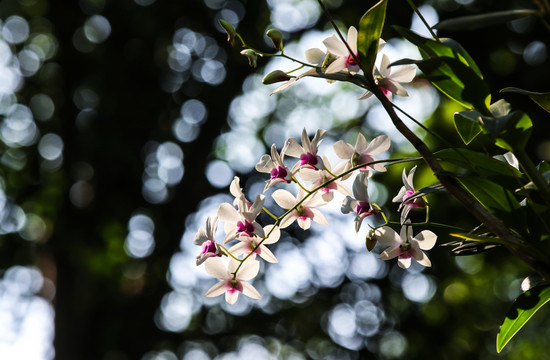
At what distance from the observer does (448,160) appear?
45 cm

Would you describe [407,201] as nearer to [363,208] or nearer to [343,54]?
[363,208]

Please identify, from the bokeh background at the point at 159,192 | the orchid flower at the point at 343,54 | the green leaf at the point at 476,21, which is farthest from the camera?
the bokeh background at the point at 159,192

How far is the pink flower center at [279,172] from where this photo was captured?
0.55m

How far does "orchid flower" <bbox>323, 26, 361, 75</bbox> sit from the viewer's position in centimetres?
47

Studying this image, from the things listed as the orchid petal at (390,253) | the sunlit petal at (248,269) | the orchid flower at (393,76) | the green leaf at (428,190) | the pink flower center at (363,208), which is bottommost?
the sunlit petal at (248,269)

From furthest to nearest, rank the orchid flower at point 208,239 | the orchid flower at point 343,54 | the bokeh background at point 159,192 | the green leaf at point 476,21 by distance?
1. the bokeh background at point 159,192
2. the orchid flower at point 208,239
3. the orchid flower at point 343,54
4. the green leaf at point 476,21

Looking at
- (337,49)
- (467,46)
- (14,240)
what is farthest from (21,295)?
(337,49)

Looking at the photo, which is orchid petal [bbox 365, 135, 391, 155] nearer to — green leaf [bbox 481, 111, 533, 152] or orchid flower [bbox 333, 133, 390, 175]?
orchid flower [bbox 333, 133, 390, 175]

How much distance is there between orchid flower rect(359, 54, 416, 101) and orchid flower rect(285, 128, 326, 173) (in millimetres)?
72

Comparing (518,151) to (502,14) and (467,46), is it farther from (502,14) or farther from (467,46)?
(467,46)

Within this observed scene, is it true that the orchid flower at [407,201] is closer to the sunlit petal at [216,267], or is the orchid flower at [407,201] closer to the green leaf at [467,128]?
the green leaf at [467,128]

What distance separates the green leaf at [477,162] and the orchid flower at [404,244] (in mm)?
99

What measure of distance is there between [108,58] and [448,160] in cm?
305

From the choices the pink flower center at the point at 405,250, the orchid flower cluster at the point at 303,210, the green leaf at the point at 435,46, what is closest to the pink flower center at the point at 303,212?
the orchid flower cluster at the point at 303,210
